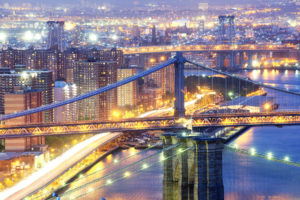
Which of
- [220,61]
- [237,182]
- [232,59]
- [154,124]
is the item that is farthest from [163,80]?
[220,61]

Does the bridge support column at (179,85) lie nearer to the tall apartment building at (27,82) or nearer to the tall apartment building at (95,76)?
the tall apartment building at (95,76)

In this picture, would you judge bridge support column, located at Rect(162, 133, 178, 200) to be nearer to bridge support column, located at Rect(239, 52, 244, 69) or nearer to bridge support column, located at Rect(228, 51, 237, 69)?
bridge support column, located at Rect(228, 51, 237, 69)

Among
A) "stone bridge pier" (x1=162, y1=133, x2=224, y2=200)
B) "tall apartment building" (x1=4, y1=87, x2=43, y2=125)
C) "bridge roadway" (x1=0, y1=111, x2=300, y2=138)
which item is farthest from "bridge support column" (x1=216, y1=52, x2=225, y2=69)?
"stone bridge pier" (x1=162, y1=133, x2=224, y2=200)

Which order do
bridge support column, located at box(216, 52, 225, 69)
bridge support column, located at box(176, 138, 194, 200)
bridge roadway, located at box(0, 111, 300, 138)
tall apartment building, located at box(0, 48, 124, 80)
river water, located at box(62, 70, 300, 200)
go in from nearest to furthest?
bridge support column, located at box(176, 138, 194, 200) < river water, located at box(62, 70, 300, 200) < bridge roadway, located at box(0, 111, 300, 138) < tall apartment building, located at box(0, 48, 124, 80) < bridge support column, located at box(216, 52, 225, 69)

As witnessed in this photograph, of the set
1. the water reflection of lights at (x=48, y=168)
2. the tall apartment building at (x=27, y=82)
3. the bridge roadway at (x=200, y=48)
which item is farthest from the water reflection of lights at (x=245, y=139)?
the bridge roadway at (x=200, y=48)

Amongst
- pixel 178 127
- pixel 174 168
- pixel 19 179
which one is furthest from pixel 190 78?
pixel 174 168

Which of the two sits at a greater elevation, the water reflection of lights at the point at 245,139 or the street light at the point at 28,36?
the street light at the point at 28,36
